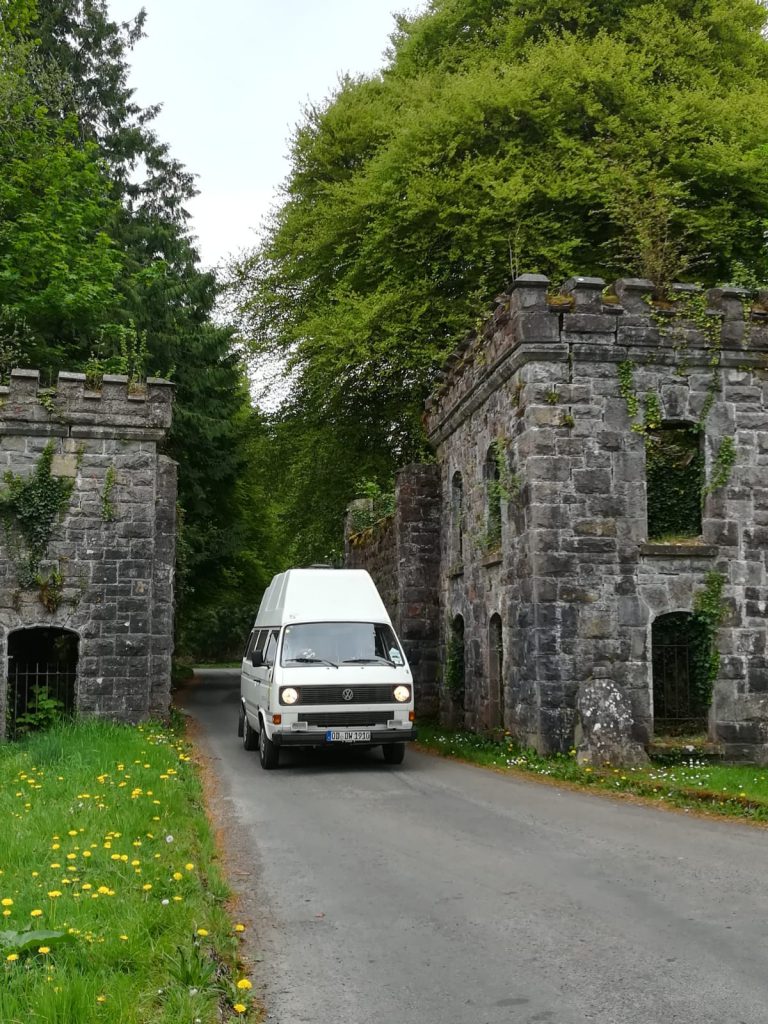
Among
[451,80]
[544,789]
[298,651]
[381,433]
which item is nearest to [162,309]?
[381,433]

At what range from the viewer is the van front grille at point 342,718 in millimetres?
12859

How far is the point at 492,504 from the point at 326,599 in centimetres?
351

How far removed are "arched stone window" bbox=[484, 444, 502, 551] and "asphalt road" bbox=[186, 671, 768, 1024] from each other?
5.53 metres

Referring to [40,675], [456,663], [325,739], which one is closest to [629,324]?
[325,739]

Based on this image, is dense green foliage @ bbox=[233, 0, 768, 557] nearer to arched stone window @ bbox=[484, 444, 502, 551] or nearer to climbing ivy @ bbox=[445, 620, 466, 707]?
arched stone window @ bbox=[484, 444, 502, 551]

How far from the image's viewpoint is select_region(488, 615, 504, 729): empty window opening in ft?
52.5

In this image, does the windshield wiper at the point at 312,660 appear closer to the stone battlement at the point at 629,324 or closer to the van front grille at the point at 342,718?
the van front grille at the point at 342,718

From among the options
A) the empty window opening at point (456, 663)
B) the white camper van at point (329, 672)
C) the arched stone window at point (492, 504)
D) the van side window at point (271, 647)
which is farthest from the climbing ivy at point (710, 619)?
the van side window at point (271, 647)

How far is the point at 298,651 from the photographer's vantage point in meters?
13.6

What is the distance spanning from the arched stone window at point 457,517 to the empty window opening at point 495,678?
2.71 metres

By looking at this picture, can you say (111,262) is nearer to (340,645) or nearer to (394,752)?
(340,645)

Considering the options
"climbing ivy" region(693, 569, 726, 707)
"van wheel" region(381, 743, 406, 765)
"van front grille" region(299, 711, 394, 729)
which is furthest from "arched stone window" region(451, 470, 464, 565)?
"van front grille" region(299, 711, 394, 729)

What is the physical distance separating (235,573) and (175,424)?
320 inches

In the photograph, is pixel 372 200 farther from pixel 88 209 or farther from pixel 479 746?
pixel 479 746
